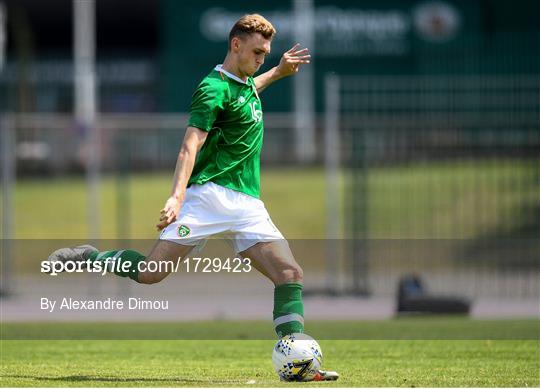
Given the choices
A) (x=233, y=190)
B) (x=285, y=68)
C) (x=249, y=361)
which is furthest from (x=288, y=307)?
(x=285, y=68)

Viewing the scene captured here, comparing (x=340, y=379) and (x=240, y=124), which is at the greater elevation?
(x=240, y=124)

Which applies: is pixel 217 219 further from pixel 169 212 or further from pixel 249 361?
pixel 249 361

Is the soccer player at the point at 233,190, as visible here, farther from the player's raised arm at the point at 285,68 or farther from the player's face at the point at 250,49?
the player's raised arm at the point at 285,68

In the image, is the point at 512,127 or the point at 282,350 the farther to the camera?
the point at 512,127

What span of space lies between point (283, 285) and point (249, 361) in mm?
1673

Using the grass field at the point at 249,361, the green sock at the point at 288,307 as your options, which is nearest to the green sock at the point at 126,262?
the grass field at the point at 249,361

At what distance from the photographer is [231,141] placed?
8.19 m

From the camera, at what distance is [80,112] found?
95.1 ft

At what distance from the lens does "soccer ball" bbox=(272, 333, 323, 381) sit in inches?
310

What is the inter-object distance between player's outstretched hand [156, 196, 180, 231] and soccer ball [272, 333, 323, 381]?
1.09 metres

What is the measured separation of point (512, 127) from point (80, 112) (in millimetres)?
13599

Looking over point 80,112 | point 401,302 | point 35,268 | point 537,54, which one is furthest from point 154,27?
point 401,302

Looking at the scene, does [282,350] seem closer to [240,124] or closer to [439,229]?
[240,124]

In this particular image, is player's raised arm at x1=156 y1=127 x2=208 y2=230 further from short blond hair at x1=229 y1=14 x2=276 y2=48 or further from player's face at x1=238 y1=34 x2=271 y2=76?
short blond hair at x1=229 y1=14 x2=276 y2=48
